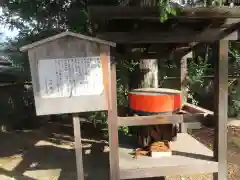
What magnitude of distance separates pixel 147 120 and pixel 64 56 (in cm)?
113

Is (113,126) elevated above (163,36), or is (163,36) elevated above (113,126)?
(163,36)

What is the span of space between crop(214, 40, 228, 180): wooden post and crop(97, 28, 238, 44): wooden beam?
0.12m

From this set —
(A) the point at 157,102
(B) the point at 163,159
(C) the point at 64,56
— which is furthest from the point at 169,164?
(C) the point at 64,56

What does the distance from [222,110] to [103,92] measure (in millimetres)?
1352

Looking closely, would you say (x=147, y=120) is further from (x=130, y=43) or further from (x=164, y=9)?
(x=164, y=9)

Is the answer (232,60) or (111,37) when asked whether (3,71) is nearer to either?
(111,37)

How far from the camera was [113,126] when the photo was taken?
9.37 feet

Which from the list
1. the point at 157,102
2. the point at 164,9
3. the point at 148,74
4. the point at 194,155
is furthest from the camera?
the point at 148,74

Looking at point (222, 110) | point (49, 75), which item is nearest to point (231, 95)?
point (222, 110)

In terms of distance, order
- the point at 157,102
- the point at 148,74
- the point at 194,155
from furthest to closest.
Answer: the point at 148,74 → the point at 194,155 → the point at 157,102

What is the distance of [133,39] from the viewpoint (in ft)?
8.95

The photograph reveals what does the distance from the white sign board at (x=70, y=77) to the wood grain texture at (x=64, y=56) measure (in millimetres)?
43

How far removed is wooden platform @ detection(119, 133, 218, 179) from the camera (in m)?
2.91

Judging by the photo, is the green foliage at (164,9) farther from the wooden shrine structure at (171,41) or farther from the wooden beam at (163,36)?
the wooden beam at (163,36)
